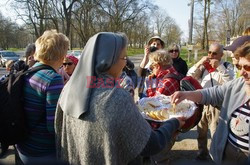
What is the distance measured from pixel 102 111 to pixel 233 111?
1.14 m

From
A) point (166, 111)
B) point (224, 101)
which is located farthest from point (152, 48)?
point (224, 101)

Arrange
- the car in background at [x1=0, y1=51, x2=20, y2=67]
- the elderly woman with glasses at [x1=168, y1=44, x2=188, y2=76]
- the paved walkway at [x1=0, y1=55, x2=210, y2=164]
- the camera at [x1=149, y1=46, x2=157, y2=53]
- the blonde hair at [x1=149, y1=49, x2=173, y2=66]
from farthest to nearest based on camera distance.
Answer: the car in background at [x1=0, y1=51, x2=20, y2=67] → the elderly woman with glasses at [x1=168, y1=44, x2=188, y2=76] → the camera at [x1=149, y1=46, x2=157, y2=53] → the paved walkway at [x1=0, y1=55, x2=210, y2=164] → the blonde hair at [x1=149, y1=49, x2=173, y2=66]

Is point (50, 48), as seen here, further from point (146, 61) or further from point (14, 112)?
point (146, 61)

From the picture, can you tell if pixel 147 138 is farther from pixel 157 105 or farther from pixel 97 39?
pixel 157 105

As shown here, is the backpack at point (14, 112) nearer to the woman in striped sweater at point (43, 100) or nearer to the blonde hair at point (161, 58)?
the woman in striped sweater at point (43, 100)

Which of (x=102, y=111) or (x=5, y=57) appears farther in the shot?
(x=5, y=57)

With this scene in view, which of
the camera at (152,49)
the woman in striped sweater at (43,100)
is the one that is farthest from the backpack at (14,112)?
the camera at (152,49)

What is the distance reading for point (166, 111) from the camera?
6.79 ft

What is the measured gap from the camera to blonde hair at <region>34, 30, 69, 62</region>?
5.90 ft

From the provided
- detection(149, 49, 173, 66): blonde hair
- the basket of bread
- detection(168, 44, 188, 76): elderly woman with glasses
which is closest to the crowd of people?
the basket of bread

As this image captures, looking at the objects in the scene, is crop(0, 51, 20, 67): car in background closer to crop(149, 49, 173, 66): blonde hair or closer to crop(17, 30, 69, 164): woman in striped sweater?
crop(149, 49, 173, 66): blonde hair

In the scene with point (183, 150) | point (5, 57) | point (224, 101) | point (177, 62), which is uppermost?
point (5, 57)

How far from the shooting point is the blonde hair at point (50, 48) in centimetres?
180

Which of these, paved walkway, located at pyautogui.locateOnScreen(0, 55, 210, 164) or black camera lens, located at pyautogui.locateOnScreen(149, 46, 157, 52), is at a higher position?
black camera lens, located at pyautogui.locateOnScreen(149, 46, 157, 52)
